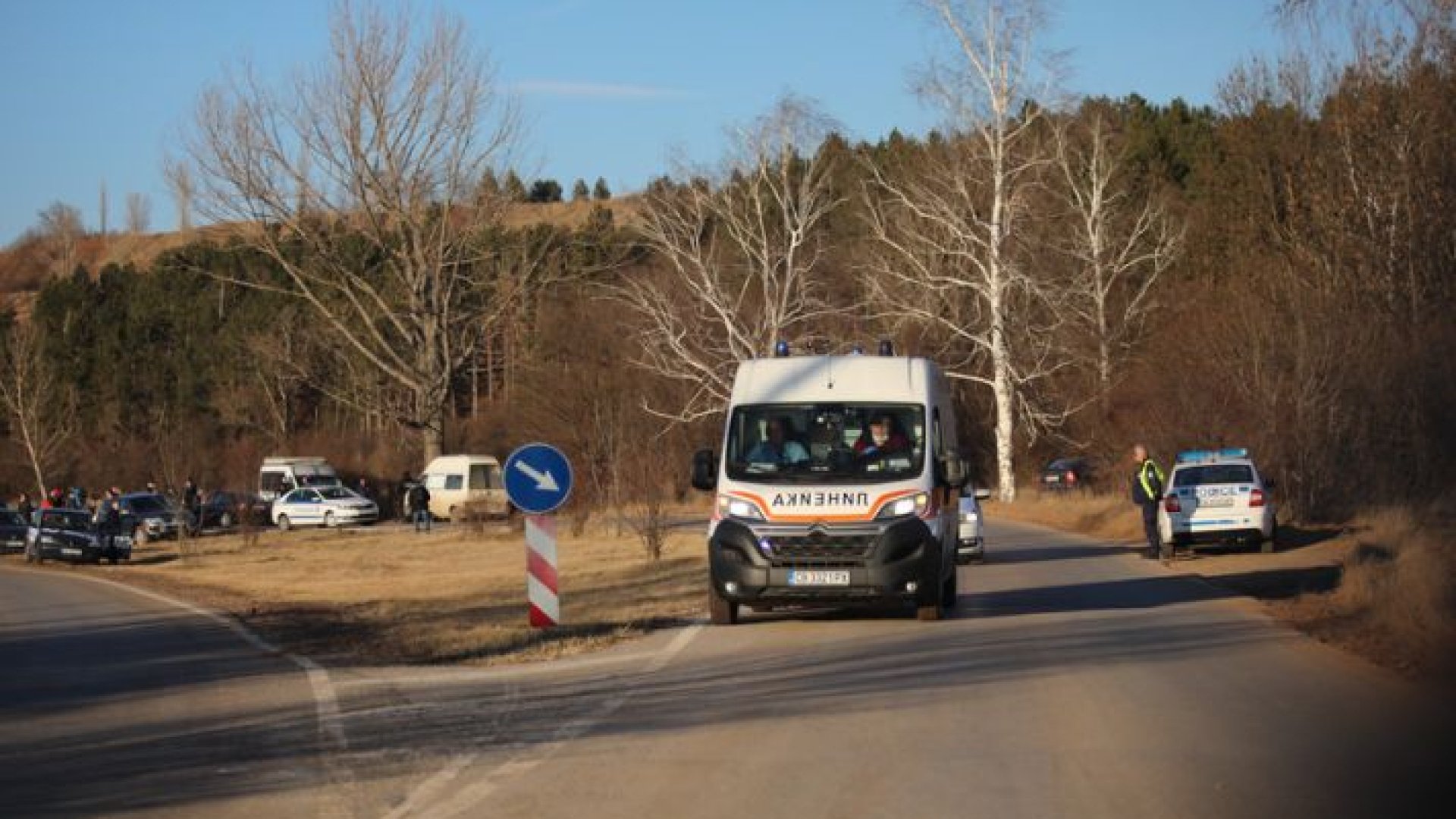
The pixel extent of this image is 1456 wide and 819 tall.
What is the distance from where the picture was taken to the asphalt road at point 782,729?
8.62 metres

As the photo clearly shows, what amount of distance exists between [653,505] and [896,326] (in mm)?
27443

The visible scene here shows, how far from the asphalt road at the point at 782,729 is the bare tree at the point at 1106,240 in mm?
41862

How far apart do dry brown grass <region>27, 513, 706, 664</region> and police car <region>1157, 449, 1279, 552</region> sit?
7.64 metres

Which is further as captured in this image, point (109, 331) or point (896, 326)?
point (109, 331)

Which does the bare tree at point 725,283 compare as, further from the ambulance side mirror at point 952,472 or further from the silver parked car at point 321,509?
the ambulance side mirror at point 952,472

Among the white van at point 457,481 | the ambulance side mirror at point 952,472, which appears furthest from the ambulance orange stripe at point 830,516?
the white van at point 457,481

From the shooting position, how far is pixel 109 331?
9488 cm

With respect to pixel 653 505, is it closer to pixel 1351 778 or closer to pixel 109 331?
pixel 1351 778

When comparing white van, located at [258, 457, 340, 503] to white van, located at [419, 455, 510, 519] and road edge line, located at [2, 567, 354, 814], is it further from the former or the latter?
road edge line, located at [2, 567, 354, 814]

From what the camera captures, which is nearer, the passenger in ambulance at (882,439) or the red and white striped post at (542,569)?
the passenger in ambulance at (882,439)

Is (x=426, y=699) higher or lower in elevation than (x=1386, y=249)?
lower

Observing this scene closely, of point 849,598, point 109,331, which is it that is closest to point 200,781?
point 849,598

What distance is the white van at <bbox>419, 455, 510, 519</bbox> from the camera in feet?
184

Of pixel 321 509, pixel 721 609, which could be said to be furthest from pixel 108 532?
pixel 721 609
